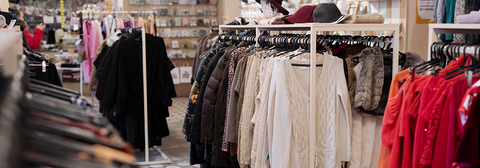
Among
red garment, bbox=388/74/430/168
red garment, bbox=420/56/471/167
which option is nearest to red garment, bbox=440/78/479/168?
red garment, bbox=420/56/471/167

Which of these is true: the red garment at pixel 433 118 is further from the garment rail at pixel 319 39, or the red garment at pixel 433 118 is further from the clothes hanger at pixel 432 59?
the garment rail at pixel 319 39

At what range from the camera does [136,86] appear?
4281mm

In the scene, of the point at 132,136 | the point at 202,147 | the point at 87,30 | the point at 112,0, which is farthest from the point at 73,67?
the point at 202,147

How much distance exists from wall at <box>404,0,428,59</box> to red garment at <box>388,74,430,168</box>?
7.23 feet

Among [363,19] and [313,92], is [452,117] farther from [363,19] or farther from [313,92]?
[363,19]

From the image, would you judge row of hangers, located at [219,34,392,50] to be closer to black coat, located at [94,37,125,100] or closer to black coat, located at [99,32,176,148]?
black coat, located at [99,32,176,148]

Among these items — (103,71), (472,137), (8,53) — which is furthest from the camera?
(103,71)

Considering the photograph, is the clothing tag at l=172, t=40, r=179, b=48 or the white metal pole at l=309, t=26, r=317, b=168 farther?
the clothing tag at l=172, t=40, r=179, b=48

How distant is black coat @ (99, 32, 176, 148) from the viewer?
4180mm

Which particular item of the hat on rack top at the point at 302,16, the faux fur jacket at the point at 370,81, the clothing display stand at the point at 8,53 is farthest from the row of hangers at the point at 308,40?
→ the clothing display stand at the point at 8,53

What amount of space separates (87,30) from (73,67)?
1275mm

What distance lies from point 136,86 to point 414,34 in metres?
2.71

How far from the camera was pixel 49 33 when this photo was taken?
862cm

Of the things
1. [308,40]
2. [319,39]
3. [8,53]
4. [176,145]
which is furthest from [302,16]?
[176,145]
